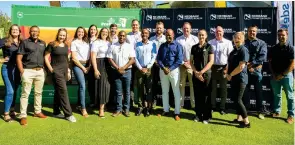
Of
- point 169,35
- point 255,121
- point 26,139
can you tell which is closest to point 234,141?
point 255,121

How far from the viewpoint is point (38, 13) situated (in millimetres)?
6461

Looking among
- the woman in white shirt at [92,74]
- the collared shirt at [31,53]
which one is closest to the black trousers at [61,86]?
the collared shirt at [31,53]

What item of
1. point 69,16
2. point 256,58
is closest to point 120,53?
point 69,16

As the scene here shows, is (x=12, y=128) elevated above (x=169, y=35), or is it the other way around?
(x=169, y=35)

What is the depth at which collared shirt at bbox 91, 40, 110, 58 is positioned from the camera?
5582 millimetres

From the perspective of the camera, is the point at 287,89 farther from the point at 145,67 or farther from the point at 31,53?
the point at 31,53

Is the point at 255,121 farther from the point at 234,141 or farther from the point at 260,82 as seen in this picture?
the point at 234,141

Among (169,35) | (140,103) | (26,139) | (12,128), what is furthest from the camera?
(140,103)

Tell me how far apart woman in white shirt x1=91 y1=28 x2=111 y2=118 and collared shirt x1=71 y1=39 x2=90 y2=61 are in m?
0.20

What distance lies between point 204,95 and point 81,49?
2717 mm

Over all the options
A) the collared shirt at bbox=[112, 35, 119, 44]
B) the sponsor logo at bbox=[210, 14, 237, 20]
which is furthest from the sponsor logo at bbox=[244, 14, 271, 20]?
the collared shirt at bbox=[112, 35, 119, 44]

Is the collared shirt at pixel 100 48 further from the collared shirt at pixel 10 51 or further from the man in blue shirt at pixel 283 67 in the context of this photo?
the man in blue shirt at pixel 283 67

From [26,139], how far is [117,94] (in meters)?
1.95

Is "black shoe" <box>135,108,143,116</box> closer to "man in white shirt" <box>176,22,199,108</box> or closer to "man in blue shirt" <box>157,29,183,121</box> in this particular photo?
"man in blue shirt" <box>157,29,183,121</box>
